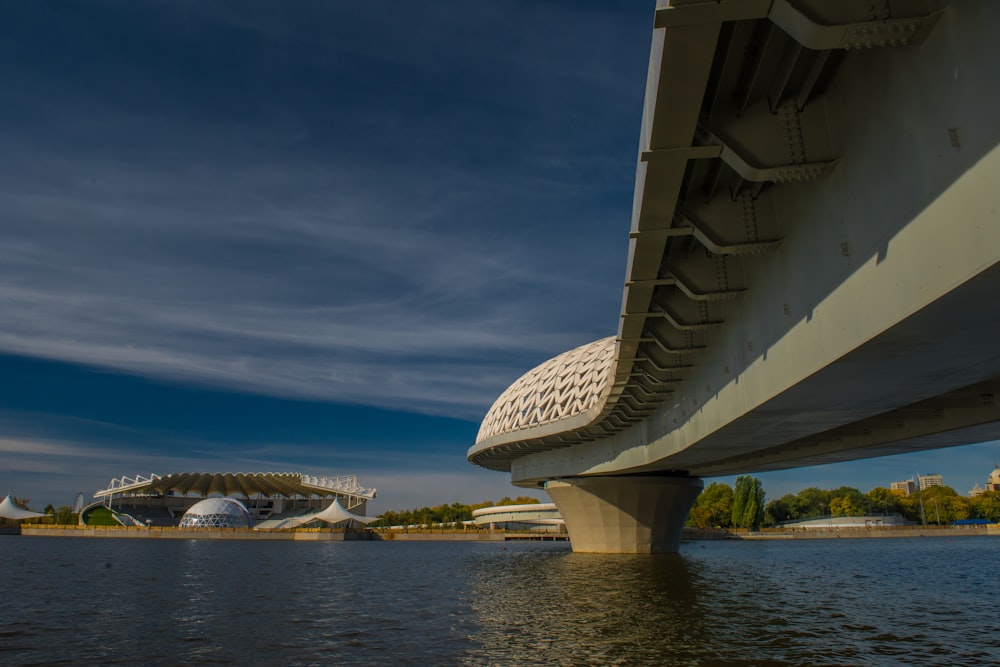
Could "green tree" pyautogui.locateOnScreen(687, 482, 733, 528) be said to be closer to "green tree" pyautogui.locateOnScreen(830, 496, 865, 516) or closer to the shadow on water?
"green tree" pyautogui.locateOnScreen(830, 496, 865, 516)

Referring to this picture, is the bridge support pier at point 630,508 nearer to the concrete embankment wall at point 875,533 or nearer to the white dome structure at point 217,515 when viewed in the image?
the concrete embankment wall at point 875,533

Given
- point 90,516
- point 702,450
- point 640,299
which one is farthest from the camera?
point 90,516

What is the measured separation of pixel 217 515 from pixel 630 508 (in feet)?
344

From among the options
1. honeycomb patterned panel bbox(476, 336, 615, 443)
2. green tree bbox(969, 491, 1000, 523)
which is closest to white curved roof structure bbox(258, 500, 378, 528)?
honeycomb patterned panel bbox(476, 336, 615, 443)

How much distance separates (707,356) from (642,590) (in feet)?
39.0

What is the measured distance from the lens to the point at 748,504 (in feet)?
436

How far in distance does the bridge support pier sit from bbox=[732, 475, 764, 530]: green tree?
93.2 metres

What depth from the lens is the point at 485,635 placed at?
17.2 meters

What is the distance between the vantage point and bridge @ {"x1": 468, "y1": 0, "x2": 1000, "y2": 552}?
632cm

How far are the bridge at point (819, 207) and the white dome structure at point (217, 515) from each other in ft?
416

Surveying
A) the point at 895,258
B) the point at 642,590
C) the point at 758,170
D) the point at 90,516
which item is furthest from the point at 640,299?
the point at 90,516

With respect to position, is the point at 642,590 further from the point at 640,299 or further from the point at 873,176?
the point at 873,176

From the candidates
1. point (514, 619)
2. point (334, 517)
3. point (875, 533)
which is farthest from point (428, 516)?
point (514, 619)

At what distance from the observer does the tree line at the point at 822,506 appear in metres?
134
